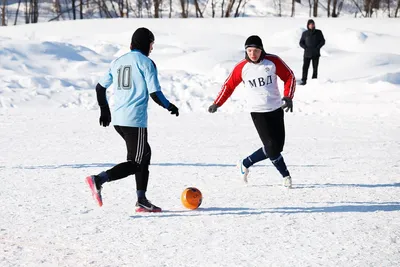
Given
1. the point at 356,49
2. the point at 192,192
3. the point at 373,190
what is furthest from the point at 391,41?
the point at 192,192

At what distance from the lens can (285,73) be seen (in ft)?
22.0

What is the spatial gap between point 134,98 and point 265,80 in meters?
1.64

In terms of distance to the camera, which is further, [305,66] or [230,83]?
[305,66]

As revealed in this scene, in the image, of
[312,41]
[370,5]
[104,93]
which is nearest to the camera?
[104,93]

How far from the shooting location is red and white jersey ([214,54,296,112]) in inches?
262

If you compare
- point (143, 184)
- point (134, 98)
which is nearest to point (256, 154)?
point (143, 184)

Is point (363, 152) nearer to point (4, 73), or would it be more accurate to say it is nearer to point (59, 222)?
point (59, 222)

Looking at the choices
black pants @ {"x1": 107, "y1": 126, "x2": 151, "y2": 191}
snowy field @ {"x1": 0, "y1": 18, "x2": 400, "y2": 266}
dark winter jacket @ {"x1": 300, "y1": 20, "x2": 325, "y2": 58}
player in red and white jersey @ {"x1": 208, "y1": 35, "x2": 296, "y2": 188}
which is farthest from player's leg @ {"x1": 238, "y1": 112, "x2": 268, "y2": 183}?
dark winter jacket @ {"x1": 300, "y1": 20, "x2": 325, "y2": 58}

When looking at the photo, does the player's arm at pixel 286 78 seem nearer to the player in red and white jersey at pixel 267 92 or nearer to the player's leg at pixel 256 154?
the player in red and white jersey at pixel 267 92

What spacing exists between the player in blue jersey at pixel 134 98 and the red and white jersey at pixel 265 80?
1.33 metres

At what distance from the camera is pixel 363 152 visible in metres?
9.71

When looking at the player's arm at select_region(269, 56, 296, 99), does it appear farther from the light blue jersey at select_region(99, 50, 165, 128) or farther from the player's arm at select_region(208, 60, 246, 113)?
the light blue jersey at select_region(99, 50, 165, 128)

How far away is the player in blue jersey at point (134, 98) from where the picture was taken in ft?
18.1

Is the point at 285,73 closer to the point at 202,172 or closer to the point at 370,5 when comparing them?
the point at 202,172
